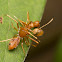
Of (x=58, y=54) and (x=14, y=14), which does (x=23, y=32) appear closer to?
(x=14, y=14)

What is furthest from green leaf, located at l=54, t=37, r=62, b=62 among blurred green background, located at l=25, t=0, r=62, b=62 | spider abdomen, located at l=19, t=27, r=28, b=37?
spider abdomen, located at l=19, t=27, r=28, b=37

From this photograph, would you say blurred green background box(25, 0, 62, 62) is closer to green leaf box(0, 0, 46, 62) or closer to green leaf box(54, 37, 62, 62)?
green leaf box(54, 37, 62, 62)

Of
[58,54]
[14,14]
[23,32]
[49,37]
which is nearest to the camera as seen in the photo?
[14,14]

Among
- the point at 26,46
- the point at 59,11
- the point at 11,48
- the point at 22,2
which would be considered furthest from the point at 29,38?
the point at 59,11

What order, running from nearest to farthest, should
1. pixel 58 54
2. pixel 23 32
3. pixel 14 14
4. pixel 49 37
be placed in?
pixel 14 14 → pixel 23 32 → pixel 58 54 → pixel 49 37

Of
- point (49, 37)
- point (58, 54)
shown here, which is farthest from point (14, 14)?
point (49, 37)

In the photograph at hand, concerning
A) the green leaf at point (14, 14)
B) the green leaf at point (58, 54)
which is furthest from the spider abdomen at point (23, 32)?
the green leaf at point (58, 54)

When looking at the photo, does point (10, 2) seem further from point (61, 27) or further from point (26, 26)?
point (61, 27)
